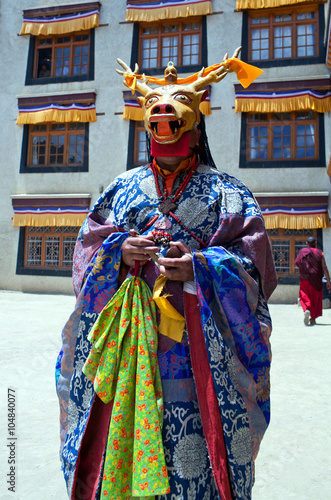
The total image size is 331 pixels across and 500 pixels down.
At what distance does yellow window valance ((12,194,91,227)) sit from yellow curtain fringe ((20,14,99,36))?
5269mm

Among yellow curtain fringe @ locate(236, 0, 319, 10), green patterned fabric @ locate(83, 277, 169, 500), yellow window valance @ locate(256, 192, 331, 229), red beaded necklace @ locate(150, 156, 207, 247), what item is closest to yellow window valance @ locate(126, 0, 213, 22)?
yellow curtain fringe @ locate(236, 0, 319, 10)

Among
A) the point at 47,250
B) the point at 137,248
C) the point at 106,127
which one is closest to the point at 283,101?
the point at 106,127

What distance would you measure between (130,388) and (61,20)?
48.5 feet

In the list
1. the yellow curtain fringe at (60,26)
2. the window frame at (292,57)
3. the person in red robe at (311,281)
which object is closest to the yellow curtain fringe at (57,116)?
the yellow curtain fringe at (60,26)

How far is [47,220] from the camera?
A: 13680 millimetres

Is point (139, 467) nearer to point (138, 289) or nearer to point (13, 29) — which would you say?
point (138, 289)

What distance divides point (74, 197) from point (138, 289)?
12.1m

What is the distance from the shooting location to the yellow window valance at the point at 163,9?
1265 cm

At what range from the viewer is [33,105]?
14.1 metres

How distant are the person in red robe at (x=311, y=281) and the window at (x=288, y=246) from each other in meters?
3.19

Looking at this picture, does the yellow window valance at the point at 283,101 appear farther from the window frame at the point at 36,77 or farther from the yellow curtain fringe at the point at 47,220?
the yellow curtain fringe at the point at 47,220

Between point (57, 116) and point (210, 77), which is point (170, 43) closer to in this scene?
point (57, 116)

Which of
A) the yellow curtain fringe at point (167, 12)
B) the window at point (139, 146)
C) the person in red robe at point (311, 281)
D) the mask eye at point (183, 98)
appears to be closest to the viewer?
the mask eye at point (183, 98)

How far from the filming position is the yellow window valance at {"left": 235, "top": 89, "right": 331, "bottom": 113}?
468 inches
